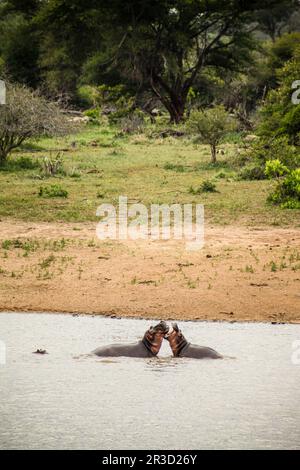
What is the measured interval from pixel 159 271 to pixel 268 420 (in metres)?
4.78

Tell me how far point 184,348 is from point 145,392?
0.87 metres

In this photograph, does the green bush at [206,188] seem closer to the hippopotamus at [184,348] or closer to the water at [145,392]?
the water at [145,392]

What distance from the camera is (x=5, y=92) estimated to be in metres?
21.9

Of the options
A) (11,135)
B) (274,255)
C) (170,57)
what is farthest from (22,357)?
(170,57)

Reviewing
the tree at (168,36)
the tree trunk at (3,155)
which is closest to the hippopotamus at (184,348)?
the tree trunk at (3,155)

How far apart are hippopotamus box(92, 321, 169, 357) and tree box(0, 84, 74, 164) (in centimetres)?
1322

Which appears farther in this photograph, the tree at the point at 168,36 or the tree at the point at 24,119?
the tree at the point at 168,36

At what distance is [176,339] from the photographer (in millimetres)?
8102

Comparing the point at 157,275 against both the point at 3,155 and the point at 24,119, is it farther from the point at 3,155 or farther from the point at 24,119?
the point at 3,155

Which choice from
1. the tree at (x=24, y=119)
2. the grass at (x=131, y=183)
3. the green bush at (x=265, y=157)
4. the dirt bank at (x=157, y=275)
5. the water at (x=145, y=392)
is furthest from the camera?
the tree at (x=24, y=119)

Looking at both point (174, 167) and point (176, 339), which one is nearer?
point (176, 339)

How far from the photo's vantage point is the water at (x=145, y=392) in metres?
6.50

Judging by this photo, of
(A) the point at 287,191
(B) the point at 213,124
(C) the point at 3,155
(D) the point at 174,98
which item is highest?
(D) the point at 174,98

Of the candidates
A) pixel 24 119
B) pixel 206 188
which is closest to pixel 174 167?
pixel 24 119
